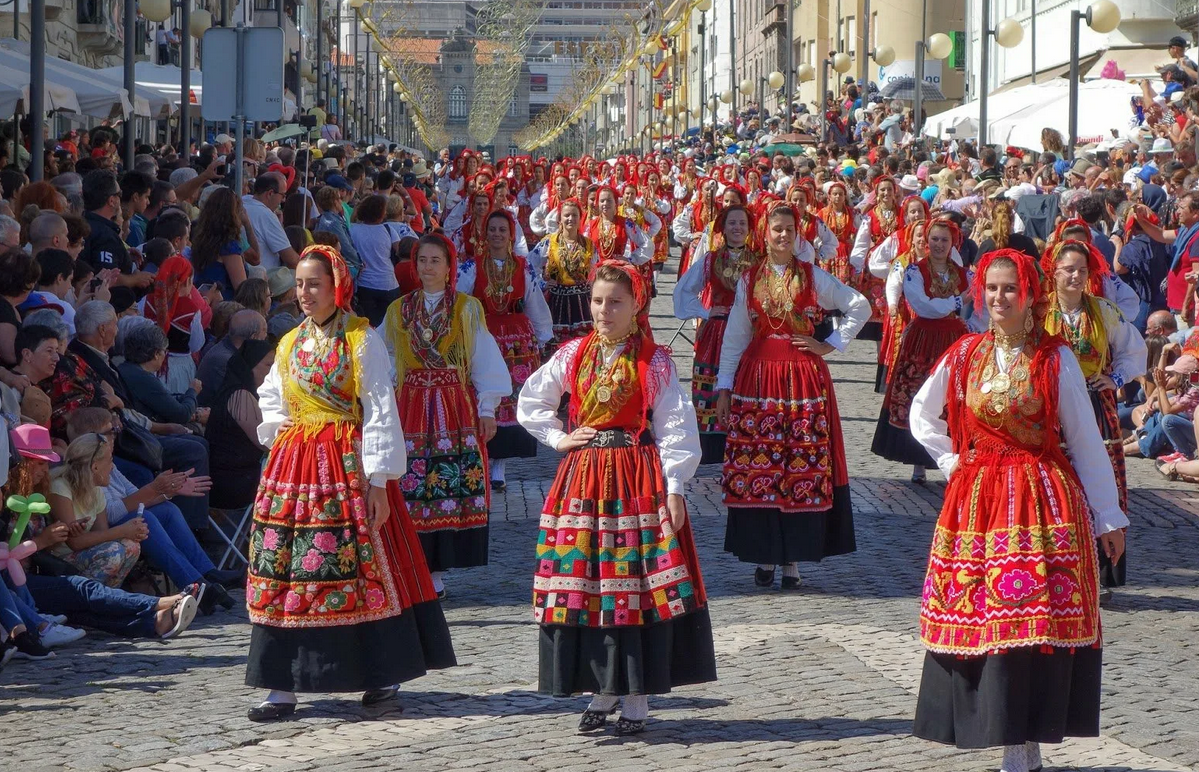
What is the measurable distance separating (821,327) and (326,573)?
378 centimetres

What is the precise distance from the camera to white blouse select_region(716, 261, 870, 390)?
884 cm

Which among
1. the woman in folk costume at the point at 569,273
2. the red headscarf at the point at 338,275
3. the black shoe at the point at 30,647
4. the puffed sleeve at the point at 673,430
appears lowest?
the black shoe at the point at 30,647

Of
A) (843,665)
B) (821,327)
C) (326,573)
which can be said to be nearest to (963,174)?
(821,327)

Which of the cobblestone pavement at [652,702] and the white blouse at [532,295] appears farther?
the white blouse at [532,295]

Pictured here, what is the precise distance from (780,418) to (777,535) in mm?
565

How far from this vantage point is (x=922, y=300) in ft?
36.9

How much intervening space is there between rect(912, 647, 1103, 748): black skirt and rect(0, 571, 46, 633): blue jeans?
11.9 feet

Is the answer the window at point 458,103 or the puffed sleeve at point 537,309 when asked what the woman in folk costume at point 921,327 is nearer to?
the puffed sleeve at point 537,309

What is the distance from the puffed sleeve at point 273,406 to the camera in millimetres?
6609

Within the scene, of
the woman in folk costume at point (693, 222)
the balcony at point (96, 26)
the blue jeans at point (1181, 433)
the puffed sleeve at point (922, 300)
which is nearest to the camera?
the puffed sleeve at point (922, 300)

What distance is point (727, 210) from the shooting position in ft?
36.9

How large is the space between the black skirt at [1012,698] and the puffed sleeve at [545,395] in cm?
160

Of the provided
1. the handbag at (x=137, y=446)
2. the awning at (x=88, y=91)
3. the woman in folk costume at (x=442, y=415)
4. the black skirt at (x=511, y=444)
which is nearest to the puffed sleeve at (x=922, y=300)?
the black skirt at (x=511, y=444)

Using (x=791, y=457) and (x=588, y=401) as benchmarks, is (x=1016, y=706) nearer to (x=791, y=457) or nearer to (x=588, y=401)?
(x=588, y=401)
